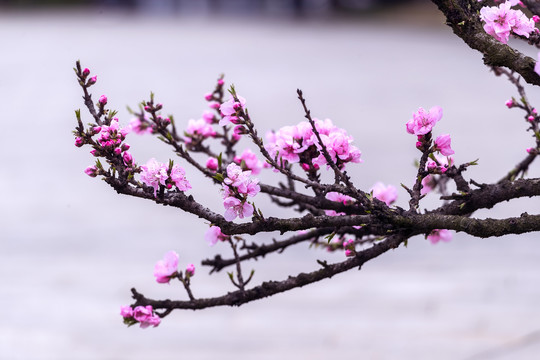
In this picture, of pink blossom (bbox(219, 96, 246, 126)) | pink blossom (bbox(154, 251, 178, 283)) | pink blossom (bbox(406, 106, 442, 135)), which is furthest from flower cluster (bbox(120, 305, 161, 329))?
pink blossom (bbox(406, 106, 442, 135))

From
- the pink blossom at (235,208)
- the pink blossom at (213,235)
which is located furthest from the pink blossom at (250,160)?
the pink blossom at (235,208)

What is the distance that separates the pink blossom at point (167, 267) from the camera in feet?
6.66

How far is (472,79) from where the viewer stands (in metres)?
13.8

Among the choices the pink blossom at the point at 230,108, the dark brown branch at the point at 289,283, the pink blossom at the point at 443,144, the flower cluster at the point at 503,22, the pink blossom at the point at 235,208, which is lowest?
the dark brown branch at the point at 289,283

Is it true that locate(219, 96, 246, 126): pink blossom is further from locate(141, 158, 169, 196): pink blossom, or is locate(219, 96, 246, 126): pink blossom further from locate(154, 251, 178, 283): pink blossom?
locate(154, 251, 178, 283): pink blossom

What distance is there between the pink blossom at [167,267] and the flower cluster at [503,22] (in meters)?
0.90

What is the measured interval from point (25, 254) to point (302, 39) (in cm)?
1917

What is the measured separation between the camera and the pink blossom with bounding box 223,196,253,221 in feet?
5.48

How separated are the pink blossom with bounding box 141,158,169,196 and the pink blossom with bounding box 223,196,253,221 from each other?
13 cm

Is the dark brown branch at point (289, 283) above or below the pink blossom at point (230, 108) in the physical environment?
below

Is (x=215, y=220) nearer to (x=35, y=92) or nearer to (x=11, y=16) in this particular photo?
(x=35, y=92)

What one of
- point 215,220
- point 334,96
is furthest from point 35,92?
point 215,220

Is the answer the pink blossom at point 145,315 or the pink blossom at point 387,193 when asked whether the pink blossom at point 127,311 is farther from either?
the pink blossom at point 387,193

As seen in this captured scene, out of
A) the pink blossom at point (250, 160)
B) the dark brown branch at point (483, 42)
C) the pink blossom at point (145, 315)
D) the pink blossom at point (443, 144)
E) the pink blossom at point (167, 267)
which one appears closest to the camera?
the dark brown branch at point (483, 42)
